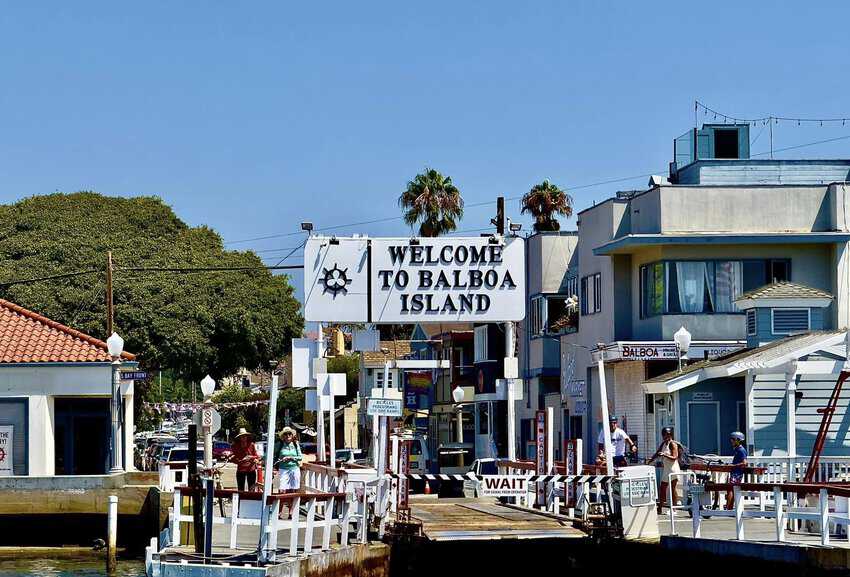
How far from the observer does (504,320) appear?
37531 mm

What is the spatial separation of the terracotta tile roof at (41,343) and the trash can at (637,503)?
1802 cm

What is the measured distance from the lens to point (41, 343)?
4119 centimetres

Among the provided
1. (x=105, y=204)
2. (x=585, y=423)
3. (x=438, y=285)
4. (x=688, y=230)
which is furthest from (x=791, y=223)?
(x=105, y=204)

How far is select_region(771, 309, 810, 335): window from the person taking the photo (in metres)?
37.3

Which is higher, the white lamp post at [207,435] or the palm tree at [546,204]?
the palm tree at [546,204]

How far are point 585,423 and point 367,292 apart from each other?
14.3m

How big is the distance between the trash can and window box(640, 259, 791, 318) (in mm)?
18048

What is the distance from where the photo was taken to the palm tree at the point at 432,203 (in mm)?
75938

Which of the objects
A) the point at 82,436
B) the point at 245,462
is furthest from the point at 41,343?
the point at 245,462

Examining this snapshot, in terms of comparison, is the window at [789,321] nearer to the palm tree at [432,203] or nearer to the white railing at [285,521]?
the white railing at [285,521]

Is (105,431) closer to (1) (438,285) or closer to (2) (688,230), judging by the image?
(1) (438,285)

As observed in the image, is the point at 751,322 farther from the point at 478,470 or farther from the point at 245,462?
the point at 245,462

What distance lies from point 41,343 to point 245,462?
1093 cm

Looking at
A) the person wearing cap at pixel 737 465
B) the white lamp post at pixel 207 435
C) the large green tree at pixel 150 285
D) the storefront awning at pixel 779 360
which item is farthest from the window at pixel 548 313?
the person wearing cap at pixel 737 465
